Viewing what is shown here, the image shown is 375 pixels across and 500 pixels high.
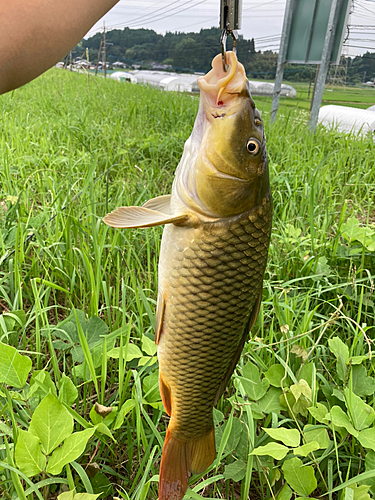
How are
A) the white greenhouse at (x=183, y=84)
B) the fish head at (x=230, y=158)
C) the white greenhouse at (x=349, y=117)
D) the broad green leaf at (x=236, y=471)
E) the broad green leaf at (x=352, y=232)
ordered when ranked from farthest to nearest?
1. the white greenhouse at (x=183, y=84)
2. the white greenhouse at (x=349, y=117)
3. the broad green leaf at (x=352, y=232)
4. the broad green leaf at (x=236, y=471)
5. the fish head at (x=230, y=158)

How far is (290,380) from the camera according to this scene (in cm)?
140

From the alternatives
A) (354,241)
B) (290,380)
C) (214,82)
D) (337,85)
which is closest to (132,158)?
(354,241)

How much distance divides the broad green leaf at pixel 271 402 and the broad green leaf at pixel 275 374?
0.13ft

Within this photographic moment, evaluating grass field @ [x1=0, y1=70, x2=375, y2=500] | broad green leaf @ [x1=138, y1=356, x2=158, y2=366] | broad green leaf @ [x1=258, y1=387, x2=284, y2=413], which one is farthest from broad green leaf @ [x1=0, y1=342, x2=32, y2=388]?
broad green leaf @ [x1=258, y1=387, x2=284, y2=413]

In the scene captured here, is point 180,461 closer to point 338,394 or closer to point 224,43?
point 338,394

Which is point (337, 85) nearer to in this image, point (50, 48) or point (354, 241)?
point (354, 241)

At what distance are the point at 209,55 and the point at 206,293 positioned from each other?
13.2 metres

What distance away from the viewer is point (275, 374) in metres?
1.34

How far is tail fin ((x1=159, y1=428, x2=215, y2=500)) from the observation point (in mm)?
875

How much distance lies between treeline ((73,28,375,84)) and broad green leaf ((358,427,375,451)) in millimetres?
1087

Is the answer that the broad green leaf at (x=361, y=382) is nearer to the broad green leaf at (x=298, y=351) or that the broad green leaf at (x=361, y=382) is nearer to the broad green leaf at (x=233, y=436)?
the broad green leaf at (x=298, y=351)

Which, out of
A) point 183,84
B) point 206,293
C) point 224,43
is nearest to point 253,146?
point 224,43

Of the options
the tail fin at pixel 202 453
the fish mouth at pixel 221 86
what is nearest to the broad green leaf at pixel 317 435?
the tail fin at pixel 202 453

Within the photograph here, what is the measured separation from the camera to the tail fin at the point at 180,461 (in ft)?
2.87
